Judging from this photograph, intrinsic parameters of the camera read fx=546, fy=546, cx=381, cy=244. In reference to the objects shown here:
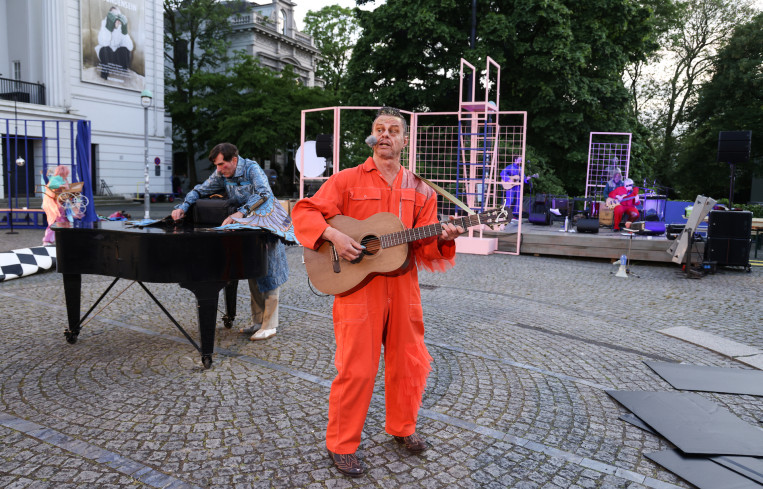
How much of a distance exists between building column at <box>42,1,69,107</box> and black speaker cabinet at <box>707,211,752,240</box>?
26.2m

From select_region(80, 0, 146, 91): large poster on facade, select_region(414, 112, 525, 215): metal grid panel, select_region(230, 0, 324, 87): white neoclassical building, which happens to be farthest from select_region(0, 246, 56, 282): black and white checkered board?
select_region(230, 0, 324, 87): white neoclassical building

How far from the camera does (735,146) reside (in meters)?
11.5

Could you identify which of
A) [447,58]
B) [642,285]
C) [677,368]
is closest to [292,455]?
[677,368]

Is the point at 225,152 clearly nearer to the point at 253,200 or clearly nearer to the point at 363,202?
the point at 253,200

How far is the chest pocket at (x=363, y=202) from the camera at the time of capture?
315 cm

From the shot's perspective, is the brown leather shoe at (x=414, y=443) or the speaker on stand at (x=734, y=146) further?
the speaker on stand at (x=734, y=146)

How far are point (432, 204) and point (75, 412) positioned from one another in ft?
9.10

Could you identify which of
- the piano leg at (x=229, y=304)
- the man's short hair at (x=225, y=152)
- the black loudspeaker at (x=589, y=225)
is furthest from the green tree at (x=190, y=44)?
the man's short hair at (x=225, y=152)

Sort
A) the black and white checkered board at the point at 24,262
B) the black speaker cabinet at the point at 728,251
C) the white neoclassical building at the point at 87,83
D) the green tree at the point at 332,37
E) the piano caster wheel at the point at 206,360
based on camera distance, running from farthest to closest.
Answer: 1. the green tree at the point at 332,37
2. the white neoclassical building at the point at 87,83
3. the black speaker cabinet at the point at 728,251
4. the black and white checkered board at the point at 24,262
5. the piano caster wheel at the point at 206,360

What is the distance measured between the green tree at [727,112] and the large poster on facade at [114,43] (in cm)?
3001

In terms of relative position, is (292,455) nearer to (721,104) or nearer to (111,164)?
(111,164)

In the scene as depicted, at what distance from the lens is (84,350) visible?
197 inches

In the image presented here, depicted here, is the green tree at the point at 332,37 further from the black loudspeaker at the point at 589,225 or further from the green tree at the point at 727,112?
the black loudspeaker at the point at 589,225

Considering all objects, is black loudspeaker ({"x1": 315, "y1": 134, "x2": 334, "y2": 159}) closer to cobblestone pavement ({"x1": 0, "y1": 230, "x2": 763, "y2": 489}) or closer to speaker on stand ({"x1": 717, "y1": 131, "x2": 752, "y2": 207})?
cobblestone pavement ({"x1": 0, "y1": 230, "x2": 763, "y2": 489})
